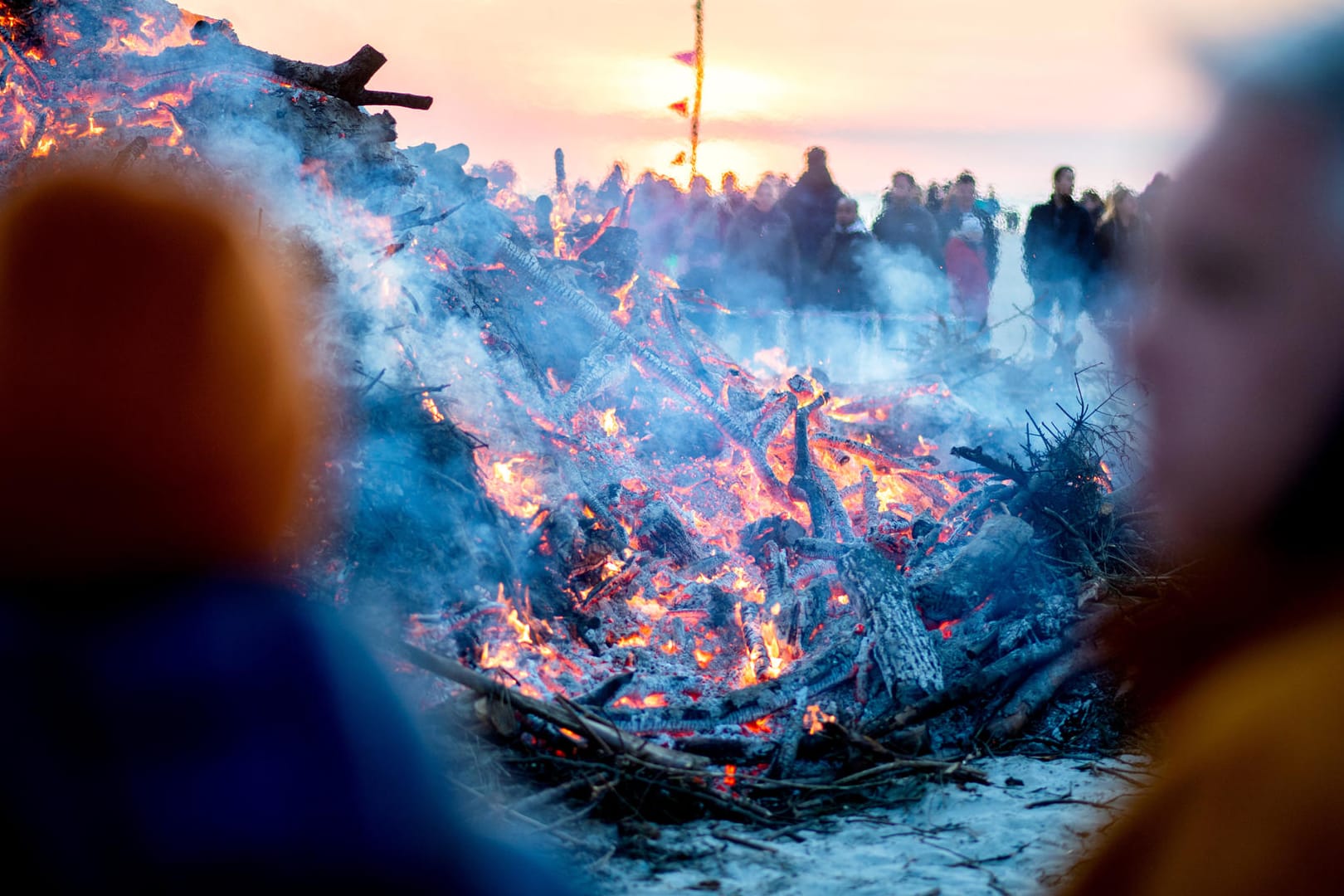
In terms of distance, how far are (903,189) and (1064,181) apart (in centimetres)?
197

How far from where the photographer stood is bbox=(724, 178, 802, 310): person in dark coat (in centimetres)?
1134

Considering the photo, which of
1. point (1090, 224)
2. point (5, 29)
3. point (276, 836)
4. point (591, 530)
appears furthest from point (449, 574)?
point (1090, 224)

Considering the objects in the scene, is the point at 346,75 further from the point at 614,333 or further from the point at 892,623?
the point at 892,623

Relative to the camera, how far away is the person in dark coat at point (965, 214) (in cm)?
1168

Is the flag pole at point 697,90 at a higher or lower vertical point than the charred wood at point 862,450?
higher

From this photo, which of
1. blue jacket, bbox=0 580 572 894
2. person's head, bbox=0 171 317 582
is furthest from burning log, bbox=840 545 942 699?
person's head, bbox=0 171 317 582

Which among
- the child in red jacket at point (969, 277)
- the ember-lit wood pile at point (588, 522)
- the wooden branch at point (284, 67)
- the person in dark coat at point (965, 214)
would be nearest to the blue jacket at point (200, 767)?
the ember-lit wood pile at point (588, 522)

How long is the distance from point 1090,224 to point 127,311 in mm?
10489

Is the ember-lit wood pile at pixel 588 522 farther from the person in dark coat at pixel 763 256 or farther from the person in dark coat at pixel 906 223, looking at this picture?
the person in dark coat at pixel 906 223

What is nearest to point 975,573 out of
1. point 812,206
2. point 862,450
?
point 862,450

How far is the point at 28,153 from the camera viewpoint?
480 cm

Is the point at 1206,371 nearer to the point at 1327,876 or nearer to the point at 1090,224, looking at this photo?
the point at 1327,876

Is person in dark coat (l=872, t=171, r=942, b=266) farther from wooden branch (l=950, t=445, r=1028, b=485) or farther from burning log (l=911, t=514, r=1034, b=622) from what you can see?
burning log (l=911, t=514, r=1034, b=622)

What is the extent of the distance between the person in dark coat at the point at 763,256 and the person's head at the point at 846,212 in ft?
2.09
